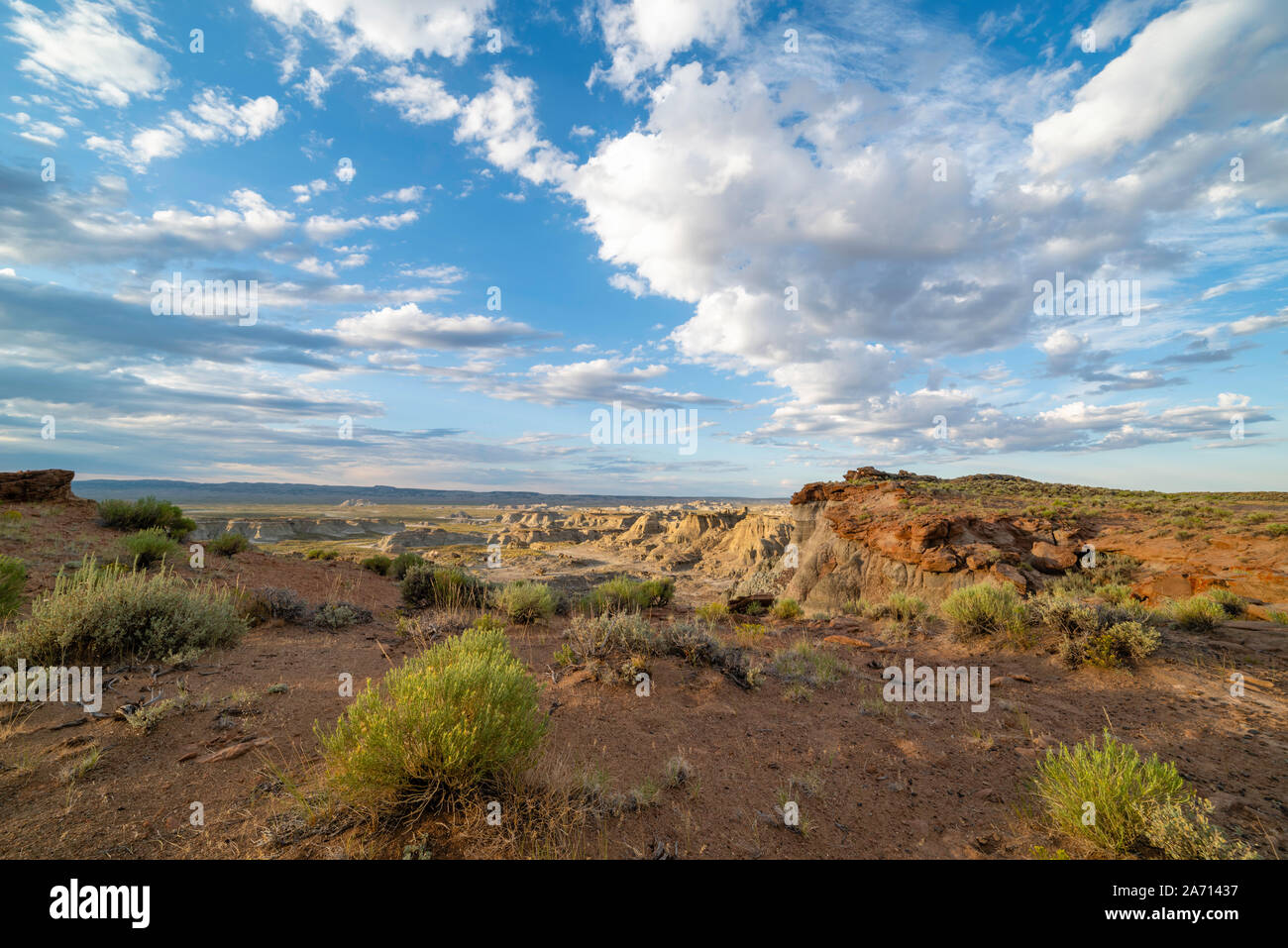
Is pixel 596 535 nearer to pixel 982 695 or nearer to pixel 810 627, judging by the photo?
pixel 810 627

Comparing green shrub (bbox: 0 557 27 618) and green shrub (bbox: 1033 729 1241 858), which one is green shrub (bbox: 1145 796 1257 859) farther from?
green shrub (bbox: 0 557 27 618)

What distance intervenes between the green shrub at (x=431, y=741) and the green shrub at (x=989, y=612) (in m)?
8.93

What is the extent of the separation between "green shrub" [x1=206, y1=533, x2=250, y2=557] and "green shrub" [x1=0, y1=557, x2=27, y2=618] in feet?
24.1

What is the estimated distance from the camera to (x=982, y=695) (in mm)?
6492

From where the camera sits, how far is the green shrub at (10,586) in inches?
260

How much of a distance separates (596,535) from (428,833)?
54897 millimetres

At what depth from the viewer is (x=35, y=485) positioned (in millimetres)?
14344

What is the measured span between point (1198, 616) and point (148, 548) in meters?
21.4

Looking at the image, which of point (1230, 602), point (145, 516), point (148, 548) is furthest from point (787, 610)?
point (145, 516)

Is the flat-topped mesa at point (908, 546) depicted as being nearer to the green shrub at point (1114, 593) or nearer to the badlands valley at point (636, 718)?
the badlands valley at point (636, 718)

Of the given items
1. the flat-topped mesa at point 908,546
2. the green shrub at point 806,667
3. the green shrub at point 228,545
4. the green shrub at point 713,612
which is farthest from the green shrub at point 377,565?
the green shrub at point 806,667

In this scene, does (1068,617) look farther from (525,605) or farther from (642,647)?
(525,605)
